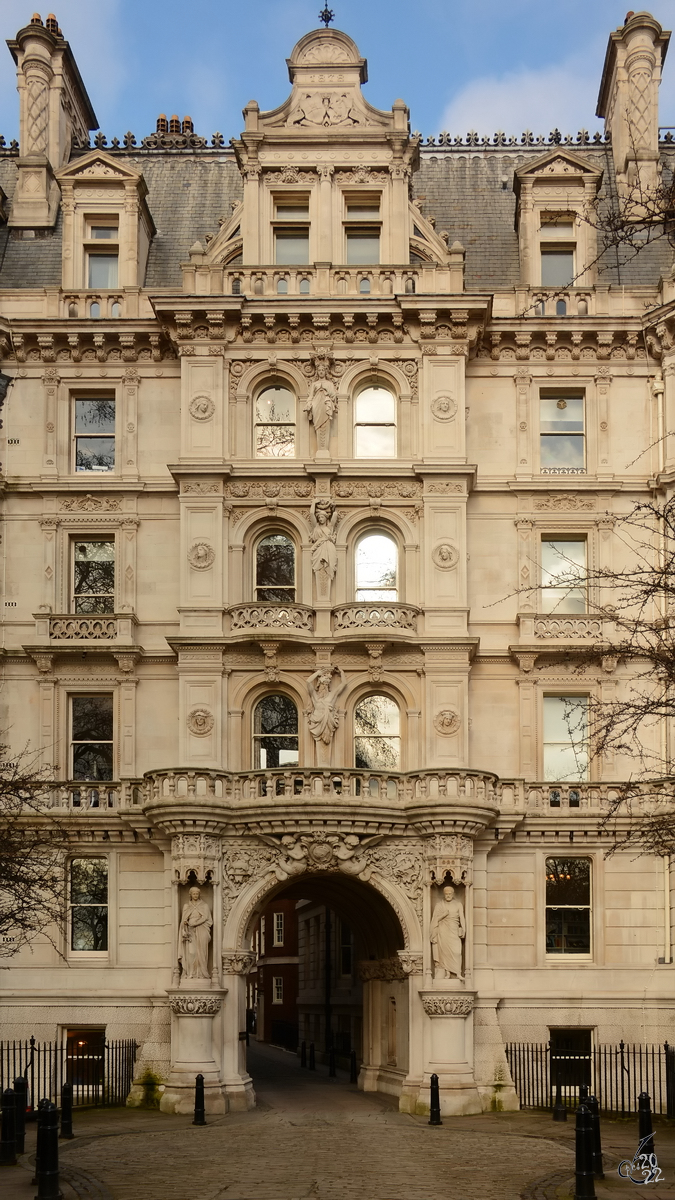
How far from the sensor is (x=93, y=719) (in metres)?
35.4

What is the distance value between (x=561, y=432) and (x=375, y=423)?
4.46 m

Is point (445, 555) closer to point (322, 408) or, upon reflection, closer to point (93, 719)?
point (322, 408)

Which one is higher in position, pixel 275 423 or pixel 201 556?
pixel 275 423

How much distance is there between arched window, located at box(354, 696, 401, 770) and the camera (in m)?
34.8

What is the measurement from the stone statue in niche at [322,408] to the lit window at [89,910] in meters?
10.7

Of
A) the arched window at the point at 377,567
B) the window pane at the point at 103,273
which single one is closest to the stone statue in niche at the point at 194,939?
the arched window at the point at 377,567

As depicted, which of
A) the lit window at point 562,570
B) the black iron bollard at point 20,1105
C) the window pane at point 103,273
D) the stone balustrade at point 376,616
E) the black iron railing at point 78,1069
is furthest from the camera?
the window pane at point 103,273

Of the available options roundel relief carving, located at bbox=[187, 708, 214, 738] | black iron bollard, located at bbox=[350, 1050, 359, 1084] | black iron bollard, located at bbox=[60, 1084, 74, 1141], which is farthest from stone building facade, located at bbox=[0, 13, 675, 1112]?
black iron bollard, located at bbox=[60, 1084, 74, 1141]

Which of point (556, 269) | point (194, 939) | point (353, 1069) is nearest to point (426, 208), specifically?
point (556, 269)

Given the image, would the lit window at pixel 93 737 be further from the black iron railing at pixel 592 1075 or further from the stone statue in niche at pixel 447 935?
the black iron railing at pixel 592 1075

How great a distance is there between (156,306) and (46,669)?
8.74 metres

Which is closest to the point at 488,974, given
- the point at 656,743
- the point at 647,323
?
the point at 656,743

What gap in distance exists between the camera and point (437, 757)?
110ft

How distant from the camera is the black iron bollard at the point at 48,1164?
18.8 m
